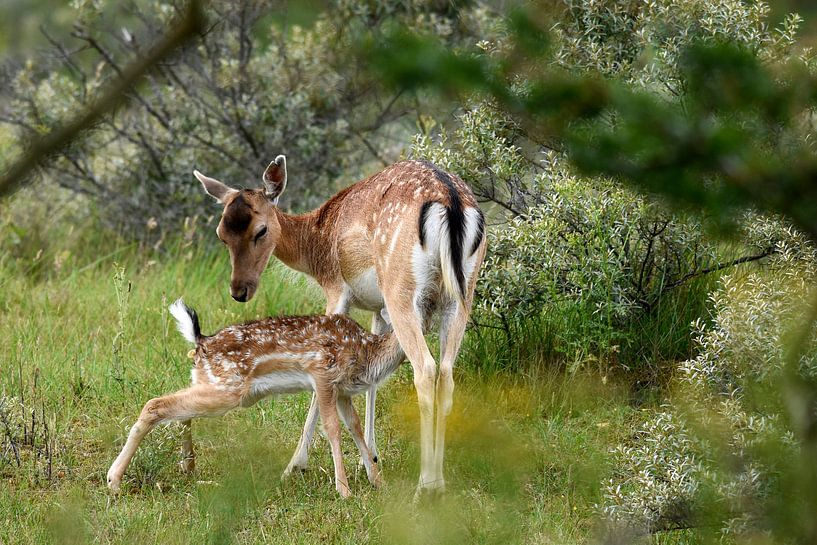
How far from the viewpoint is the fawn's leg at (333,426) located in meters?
5.38

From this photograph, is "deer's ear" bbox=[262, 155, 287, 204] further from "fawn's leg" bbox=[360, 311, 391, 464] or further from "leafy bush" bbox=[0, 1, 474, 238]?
"leafy bush" bbox=[0, 1, 474, 238]

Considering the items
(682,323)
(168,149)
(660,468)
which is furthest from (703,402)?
(168,149)

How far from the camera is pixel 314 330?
5559mm

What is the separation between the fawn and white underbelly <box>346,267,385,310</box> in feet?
0.87

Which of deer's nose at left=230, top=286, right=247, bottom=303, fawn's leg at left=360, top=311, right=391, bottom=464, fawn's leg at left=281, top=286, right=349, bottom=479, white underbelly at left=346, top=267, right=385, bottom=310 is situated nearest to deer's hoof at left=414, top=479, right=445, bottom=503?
fawn's leg at left=360, top=311, right=391, bottom=464

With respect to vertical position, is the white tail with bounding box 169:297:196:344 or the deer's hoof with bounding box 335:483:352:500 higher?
the white tail with bounding box 169:297:196:344

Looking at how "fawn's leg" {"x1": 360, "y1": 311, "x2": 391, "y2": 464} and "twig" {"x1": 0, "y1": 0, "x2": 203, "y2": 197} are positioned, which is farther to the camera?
"fawn's leg" {"x1": 360, "y1": 311, "x2": 391, "y2": 464}

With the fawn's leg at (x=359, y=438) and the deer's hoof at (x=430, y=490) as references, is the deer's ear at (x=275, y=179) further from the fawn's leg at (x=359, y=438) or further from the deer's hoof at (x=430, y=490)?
the deer's hoof at (x=430, y=490)

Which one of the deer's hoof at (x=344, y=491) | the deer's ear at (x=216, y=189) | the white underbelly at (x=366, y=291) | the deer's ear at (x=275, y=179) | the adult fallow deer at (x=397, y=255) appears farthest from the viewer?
the deer's ear at (x=216, y=189)

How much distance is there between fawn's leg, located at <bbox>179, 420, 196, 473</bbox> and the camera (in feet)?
18.0

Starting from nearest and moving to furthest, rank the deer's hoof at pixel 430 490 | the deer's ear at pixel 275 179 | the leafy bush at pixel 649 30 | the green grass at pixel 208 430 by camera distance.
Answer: the green grass at pixel 208 430 < the deer's hoof at pixel 430 490 < the leafy bush at pixel 649 30 < the deer's ear at pixel 275 179

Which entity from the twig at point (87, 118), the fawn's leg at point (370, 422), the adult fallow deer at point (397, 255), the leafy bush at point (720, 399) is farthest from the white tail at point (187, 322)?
the twig at point (87, 118)

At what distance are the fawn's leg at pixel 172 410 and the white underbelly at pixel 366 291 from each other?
0.98m

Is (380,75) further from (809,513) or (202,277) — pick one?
(202,277)
